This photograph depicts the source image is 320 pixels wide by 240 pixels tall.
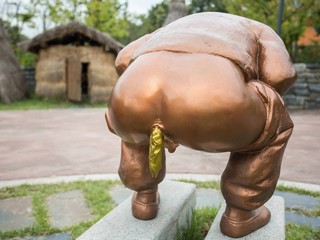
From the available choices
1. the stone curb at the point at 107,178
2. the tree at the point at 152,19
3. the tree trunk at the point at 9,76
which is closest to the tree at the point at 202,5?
the tree at the point at 152,19

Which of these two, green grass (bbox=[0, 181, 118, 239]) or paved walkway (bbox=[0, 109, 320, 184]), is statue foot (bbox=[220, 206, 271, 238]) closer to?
green grass (bbox=[0, 181, 118, 239])

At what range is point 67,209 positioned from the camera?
306 centimetres

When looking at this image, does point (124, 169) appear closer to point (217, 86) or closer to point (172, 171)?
point (217, 86)

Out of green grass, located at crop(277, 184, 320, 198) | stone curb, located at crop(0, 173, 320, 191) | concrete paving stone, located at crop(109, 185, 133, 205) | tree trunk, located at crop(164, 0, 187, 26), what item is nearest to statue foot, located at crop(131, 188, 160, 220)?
concrete paving stone, located at crop(109, 185, 133, 205)

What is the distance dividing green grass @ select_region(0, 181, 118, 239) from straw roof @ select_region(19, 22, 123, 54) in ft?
27.5

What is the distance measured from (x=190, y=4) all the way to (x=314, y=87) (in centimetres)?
1191

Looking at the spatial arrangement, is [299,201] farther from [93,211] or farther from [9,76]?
[9,76]

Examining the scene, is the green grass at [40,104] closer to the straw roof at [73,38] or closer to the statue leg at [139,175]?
the straw roof at [73,38]

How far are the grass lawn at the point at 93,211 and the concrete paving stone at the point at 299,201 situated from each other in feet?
0.32

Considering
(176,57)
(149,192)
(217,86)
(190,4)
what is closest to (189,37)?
(176,57)

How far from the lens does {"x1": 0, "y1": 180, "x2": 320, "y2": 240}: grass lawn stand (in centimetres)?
253

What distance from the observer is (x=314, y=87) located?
10320mm

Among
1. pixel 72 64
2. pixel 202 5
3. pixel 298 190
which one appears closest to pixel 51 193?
pixel 298 190

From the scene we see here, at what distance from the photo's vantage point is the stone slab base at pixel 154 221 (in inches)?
75.8
